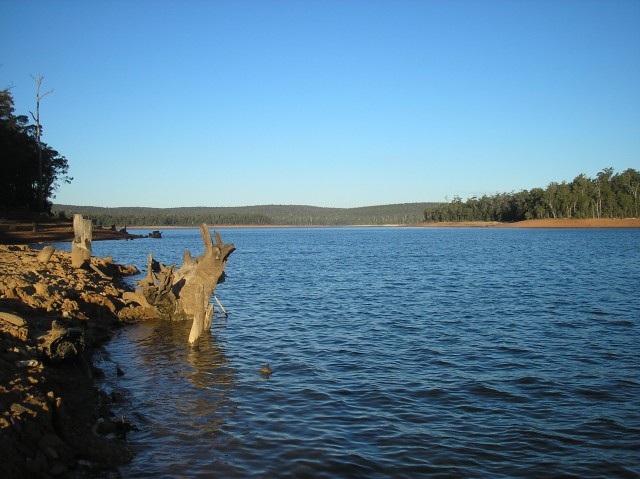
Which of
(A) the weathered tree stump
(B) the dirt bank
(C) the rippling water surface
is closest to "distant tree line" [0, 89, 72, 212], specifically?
(A) the weathered tree stump

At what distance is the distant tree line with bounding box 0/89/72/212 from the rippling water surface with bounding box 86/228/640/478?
4772 centimetres

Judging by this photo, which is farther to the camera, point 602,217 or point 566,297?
point 602,217

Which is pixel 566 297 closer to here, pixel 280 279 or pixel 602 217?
pixel 280 279

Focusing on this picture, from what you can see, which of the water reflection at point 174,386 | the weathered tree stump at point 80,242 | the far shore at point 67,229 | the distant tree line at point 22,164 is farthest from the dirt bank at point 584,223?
the water reflection at point 174,386

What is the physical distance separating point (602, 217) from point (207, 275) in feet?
529

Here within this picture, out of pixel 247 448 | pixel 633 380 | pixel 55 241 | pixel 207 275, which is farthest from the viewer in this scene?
pixel 55 241

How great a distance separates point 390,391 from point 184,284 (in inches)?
446

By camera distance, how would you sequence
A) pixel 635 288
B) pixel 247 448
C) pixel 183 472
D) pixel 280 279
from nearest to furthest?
pixel 183 472 → pixel 247 448 → pixel 635 288 → pixel 280 279

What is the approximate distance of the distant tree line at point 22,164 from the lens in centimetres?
5812

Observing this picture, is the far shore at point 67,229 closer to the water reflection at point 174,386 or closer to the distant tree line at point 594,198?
the distant tree line at point 594,198

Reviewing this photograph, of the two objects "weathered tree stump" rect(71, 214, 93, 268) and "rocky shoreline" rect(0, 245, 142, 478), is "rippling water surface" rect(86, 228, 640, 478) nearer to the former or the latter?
"rocky shoreline" rect(0, 245, 142, 478)

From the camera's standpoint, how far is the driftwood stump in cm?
1852

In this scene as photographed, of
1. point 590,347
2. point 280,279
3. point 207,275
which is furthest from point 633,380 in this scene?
point 280,279

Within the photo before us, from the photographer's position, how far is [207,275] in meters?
18.6
